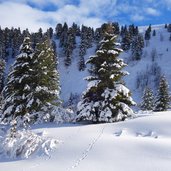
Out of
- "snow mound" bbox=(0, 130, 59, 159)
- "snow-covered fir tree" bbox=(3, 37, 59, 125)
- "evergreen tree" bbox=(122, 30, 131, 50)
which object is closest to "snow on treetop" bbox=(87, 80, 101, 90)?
"snow-covered fir tree" bbox=(3, 37, 59, 125)

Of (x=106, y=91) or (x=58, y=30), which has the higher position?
(x=58, y=30)

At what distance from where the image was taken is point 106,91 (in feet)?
87.2

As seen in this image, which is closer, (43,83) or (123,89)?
(123,89)

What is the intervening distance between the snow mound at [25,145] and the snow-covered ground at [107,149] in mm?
466

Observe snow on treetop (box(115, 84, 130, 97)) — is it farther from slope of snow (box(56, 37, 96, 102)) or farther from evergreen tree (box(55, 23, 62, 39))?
evergreen tree (box(55, 23, 62, 39))

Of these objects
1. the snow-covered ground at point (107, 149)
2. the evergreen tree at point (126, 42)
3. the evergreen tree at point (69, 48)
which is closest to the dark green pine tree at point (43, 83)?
the snow-covered ground at point (107, 149)

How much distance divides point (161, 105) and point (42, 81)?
23319 mm

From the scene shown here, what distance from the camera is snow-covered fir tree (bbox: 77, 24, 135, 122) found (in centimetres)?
2622

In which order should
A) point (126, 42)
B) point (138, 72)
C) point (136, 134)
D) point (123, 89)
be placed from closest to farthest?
point (136, 134), point (123, 89), point (138, 72), point (126, 42)

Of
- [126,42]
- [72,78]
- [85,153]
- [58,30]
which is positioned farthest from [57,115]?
[58,30]

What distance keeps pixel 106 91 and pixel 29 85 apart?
7.33 m

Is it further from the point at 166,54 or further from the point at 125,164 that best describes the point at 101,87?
the point at 166,54

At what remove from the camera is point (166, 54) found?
167 m

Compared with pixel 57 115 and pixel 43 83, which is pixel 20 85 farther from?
pixel 57 115
